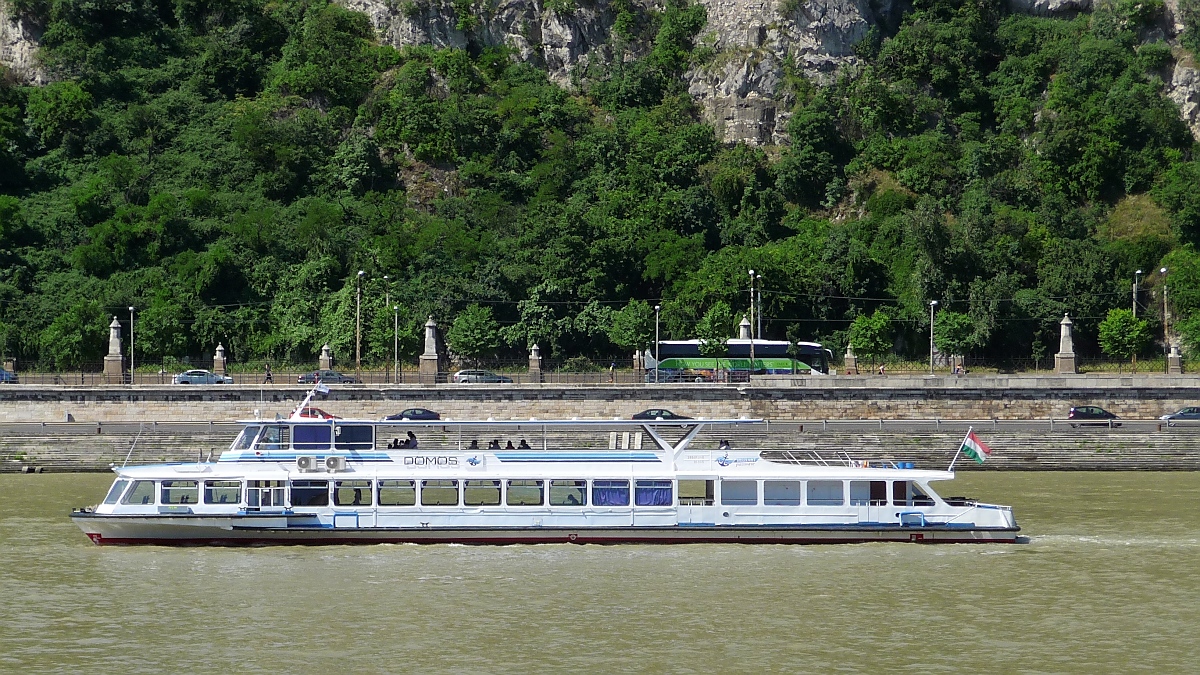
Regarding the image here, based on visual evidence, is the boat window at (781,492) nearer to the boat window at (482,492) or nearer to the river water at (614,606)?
the river water at (614,606)

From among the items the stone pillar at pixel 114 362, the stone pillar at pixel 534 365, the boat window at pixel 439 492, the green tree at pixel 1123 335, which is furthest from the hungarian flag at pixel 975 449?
the green tree at pixel 1123 335

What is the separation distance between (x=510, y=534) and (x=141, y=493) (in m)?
9.56

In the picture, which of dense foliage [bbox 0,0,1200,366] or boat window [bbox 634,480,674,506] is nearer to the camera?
boat window [bbox 634,480,674,506]

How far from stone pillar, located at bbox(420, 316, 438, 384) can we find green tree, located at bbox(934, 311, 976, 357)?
28533 millimetres

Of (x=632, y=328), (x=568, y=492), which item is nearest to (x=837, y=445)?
(x=568, y=492)

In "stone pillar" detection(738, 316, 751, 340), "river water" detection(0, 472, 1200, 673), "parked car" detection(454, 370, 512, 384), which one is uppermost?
"stone pillar" detection(738, 316, 751, 340)

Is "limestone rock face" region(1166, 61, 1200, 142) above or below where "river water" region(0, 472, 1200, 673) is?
above

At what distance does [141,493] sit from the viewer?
128ft

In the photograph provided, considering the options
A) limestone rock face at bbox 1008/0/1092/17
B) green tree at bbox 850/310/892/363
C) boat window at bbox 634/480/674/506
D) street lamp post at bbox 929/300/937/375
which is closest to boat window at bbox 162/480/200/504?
boat window at bbox 634/480/674/506

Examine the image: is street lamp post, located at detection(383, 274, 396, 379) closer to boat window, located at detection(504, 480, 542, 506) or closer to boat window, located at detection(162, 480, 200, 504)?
Result: boat window, located at detection(162, 480, 200, 504)

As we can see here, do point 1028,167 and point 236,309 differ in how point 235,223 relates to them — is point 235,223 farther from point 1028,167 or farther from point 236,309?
point 1028,167

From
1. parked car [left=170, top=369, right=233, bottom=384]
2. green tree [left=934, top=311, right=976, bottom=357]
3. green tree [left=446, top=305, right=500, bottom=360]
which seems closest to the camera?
parked car [left=170, top=369, right=233, bottom=384]

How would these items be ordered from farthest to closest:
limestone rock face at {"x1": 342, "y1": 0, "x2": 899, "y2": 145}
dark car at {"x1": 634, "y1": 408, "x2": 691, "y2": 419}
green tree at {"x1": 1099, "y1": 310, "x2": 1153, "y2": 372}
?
limestone rock face at {"x1": 342, "y1": 0, "x2": 899, "y2": 145} → green tree at {"x1": 1099, "y1": 310, "x2": 1153, "y2": 372} → dark car at {"x1": 634, "y1": 408, "x2": 691, "y2": 419}

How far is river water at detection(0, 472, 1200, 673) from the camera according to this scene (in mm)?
28156
